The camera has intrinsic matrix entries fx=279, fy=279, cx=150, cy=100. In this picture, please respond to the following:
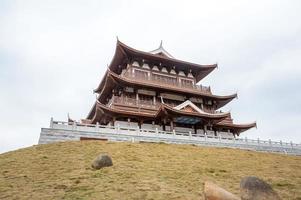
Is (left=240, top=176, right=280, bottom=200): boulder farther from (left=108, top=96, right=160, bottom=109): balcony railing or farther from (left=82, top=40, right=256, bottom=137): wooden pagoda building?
(left=108, top=96, right=160, bottom=109): balcony railing

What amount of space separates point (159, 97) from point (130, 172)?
2085cm

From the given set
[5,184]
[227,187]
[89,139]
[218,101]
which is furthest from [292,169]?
[218,101]

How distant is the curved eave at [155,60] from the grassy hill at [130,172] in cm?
1605

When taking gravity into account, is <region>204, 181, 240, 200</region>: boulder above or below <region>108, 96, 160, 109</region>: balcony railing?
below

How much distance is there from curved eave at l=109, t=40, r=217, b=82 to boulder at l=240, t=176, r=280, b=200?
26.3m

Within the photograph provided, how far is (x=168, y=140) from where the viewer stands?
2531 cm

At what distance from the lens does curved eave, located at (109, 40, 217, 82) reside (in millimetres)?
34906

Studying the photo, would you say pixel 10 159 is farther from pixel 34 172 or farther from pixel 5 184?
pixel 5 184

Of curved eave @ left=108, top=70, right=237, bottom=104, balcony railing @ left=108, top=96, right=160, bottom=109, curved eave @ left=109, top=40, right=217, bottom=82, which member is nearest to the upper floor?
curved eave @ left=109, top=40, right=217, bottom=82

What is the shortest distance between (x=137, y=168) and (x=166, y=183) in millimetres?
2866

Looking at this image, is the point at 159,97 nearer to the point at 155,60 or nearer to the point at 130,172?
the point at 155,60

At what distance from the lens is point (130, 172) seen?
571 inches

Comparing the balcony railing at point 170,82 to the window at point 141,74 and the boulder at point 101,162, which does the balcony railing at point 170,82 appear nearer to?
the window at point 141,74

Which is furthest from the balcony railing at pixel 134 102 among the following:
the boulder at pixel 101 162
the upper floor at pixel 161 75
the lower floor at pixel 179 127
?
the boulder at pixel 101 162
